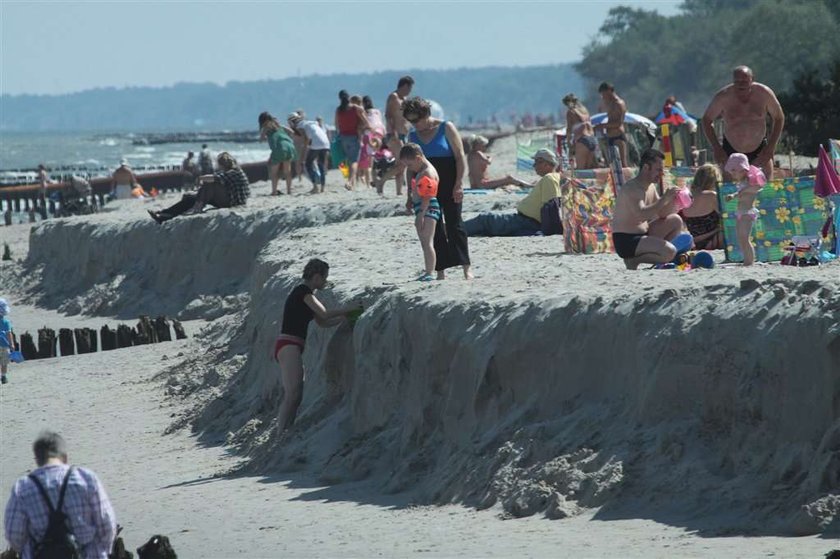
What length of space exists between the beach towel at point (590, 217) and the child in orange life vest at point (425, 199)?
93.2 inches

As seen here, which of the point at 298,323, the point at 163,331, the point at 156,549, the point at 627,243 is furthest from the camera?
the point at 163,331

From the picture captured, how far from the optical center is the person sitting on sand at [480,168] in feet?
72.6

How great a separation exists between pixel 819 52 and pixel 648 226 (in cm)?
5511

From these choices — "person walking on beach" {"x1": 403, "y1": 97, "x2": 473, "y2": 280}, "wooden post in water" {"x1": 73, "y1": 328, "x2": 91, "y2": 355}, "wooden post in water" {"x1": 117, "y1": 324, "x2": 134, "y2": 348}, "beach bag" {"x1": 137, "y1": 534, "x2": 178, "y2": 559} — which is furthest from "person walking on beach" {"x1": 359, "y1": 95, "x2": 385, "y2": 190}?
"beach bag" {"x1": 137, "y1": 534, "x2": 178, "y2": 559}

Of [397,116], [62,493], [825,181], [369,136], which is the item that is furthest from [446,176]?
[369,136]

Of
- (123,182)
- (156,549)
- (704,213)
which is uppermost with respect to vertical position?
(704,213)

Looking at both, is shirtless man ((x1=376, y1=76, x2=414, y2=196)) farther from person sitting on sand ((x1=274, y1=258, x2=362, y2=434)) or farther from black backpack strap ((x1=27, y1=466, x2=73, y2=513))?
black backpack strap ((x1=27, y1=466, x2=73, y2=513))

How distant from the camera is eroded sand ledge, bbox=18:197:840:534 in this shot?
9.36m

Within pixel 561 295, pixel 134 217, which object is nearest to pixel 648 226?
pixel 561 295

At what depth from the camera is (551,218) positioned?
17.6 metres

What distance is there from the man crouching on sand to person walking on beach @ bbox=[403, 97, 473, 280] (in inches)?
46.0

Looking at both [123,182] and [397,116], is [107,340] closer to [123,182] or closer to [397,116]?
[397,116]

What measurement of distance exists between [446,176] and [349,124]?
1166 cm

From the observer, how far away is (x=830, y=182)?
12906mm
